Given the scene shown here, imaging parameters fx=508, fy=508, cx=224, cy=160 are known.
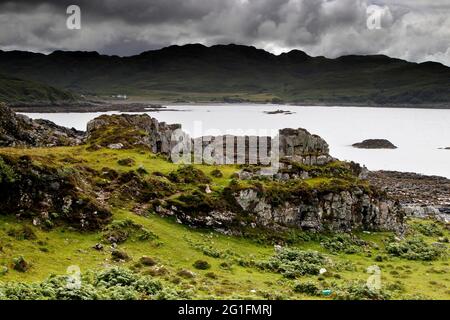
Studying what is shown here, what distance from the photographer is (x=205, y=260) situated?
37938 mm

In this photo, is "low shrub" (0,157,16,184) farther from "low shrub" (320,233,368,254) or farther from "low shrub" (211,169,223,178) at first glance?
"low shrub" (320,233,368,254)

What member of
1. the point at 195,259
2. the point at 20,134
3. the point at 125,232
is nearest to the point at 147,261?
the point at 195,259

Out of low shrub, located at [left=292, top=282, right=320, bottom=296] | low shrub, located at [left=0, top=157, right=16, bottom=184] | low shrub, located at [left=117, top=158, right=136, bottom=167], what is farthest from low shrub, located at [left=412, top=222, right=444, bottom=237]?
low shrub, located at [left=0, top=157, right=16, bottom=184]

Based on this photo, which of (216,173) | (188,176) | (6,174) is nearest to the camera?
(6,174)

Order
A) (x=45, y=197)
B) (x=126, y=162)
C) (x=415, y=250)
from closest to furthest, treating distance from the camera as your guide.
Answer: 1. (x=45, y=197)
2. (x=415, y=250)
3. (x=126, y=162)

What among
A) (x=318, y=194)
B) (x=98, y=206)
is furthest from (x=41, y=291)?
(x=318, y=194)

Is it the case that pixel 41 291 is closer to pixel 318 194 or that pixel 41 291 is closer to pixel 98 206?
pixel 98 206

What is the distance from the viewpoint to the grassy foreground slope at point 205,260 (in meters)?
29.1

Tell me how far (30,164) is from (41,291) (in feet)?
59.5

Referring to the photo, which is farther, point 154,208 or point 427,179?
point 427,179

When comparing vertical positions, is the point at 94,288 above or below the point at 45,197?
below

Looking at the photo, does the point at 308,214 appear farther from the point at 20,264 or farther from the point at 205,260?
the point at 20,264

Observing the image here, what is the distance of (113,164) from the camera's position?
54469 mm

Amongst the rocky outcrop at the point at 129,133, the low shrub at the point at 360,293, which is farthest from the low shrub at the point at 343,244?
the rocky outcrop at the point at 129,133
